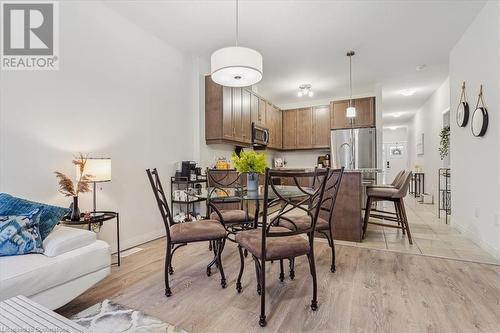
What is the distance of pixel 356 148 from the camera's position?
522 cm

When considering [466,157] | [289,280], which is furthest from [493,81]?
[289,280]

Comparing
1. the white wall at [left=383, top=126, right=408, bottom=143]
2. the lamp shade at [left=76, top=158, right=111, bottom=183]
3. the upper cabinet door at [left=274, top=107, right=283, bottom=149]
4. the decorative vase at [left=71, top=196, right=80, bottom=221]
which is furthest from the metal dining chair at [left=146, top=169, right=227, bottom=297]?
the white wall at [left=383, top=126, right=408, bottom=143]

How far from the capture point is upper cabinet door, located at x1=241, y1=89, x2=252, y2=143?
4562 millimetres

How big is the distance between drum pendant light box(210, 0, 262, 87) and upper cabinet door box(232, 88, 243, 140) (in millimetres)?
1803

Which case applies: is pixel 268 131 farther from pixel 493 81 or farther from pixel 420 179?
pixel 420 179

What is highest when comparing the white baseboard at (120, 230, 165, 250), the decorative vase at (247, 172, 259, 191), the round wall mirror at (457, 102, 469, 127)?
the round wall mirror at (457, 102, 469, 127)

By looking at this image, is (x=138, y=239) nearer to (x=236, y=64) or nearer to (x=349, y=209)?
(x=236, y=64)

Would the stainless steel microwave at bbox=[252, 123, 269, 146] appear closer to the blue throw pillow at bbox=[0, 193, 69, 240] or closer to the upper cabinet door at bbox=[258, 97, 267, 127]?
the upper cabinet door at bbox=[258, 97, 267, 127]

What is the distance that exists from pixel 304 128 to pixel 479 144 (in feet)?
11.6

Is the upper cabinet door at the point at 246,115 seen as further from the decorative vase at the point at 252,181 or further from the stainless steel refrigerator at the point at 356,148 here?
the decorative vase at the point at 252,181

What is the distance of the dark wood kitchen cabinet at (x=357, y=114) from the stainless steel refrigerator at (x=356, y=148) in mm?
242

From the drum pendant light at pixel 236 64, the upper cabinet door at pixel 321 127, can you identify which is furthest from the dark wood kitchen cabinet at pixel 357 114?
the drum pendant light at pixel 236 64

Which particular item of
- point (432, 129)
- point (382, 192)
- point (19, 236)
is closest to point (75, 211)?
point (19, 236)

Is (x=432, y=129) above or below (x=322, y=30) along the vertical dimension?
below
